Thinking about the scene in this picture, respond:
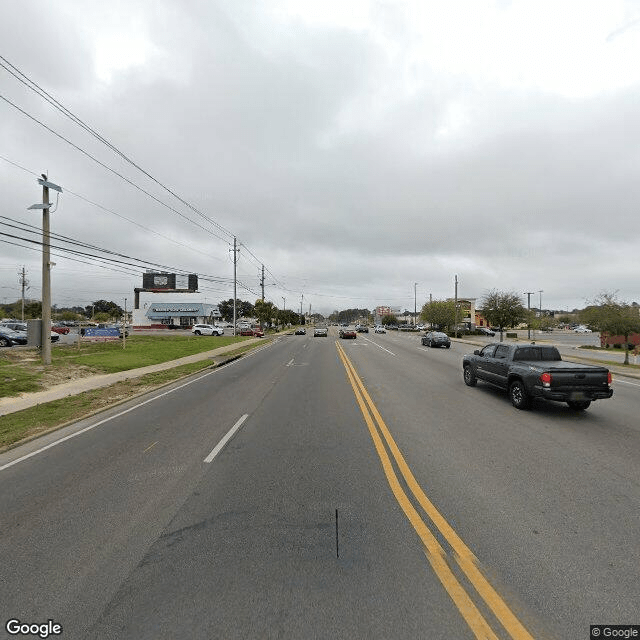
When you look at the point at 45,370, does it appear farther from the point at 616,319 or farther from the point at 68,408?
the point at 616,319

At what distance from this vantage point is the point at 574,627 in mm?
2625

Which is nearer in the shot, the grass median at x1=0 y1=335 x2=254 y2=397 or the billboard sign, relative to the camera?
the grass median at x1=0 y1=335 x2=254 y2=397

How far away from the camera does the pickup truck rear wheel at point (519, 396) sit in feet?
29.9

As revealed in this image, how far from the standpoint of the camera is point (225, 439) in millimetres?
6980

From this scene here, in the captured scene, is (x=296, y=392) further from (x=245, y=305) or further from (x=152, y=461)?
(x=245, y=305)

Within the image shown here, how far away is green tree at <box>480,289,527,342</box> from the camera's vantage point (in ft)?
122

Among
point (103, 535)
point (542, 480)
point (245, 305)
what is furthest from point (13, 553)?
point (245, 305)

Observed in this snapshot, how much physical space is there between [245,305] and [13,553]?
143176 mm

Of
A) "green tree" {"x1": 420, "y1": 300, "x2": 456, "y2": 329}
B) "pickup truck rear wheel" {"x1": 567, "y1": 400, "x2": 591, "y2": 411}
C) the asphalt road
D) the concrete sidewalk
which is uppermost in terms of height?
"green tree" {"x1": 420, "y1": 300, "x2": 456, "y2": 329}


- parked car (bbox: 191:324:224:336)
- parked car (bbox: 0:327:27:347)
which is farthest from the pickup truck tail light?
parked car (bbox: 191:324:224:336)

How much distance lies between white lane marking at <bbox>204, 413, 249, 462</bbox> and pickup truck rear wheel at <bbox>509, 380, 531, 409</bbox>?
6608mm

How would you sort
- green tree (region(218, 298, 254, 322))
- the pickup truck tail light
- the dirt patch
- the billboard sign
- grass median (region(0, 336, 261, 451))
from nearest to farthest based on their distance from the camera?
grass median (region(0, 336, 261, 451)) → the pickup truck tail light → the dirt patch → the billboard sign → green tree (region(218, 298, 254, 322))
